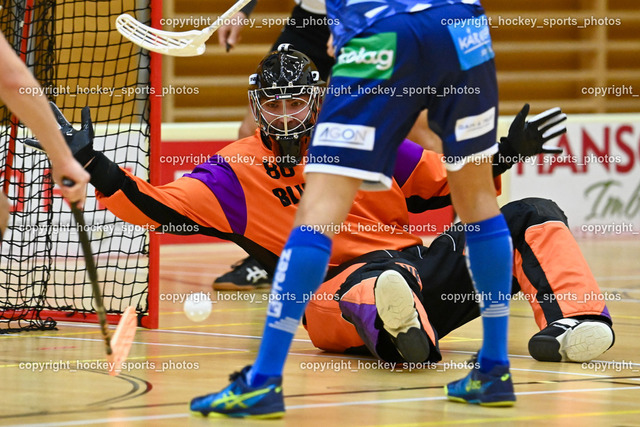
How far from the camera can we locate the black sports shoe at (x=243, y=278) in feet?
17.6

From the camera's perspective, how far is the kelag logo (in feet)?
7.82

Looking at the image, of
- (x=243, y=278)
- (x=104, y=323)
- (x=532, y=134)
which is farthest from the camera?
(x=243, y=278)

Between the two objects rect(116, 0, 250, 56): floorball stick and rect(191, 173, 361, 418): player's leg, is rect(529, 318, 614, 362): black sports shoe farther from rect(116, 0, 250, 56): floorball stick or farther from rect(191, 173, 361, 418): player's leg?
rect(116, 0, 250, 56): floorball stick

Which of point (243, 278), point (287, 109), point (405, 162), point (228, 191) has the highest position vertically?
point (287, 109)

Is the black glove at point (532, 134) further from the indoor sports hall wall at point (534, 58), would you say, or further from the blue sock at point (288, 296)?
the indoor sports hall wall at point (534, 58)

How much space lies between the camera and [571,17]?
9.74m

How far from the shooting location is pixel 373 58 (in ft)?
7.82

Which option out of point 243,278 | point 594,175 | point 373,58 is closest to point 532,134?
point 373,58

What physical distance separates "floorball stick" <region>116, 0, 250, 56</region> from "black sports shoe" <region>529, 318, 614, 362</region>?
170 centimetres

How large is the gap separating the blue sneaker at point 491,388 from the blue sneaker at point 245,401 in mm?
511

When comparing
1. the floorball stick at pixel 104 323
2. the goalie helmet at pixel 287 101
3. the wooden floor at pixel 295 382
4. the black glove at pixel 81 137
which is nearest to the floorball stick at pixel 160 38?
the goalie helmet at pixel 287 101

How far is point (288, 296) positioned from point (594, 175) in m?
6.24

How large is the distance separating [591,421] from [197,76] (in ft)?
23.3

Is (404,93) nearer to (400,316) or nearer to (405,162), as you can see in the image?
(400,316)
